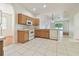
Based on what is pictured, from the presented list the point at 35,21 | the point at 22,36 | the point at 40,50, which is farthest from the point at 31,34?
the point at 40,50

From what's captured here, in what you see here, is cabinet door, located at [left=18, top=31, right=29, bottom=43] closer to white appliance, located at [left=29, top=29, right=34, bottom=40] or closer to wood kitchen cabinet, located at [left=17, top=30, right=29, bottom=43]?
wood kitchen cabinet, located at [left=17, top=30, right=29, bottom=43]

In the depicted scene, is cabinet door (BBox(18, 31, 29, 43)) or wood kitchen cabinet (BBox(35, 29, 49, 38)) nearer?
cabinet door (BBox(18, 31, 29, 43))

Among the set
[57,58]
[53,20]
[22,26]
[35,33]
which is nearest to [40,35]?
[35,33]

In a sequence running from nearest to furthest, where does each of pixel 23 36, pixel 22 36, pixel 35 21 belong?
pixel 22 36 → pixel 23 36 → pixel 35 21

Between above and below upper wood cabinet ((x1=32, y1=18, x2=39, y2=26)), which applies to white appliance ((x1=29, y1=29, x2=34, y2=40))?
below

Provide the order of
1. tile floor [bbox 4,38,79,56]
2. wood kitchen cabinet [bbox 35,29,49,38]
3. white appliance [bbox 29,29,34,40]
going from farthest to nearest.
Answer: wood kitchen cabinet [bbox 35,29,49,38]
white appliance [bbox 29,29,34,40]
tile floor [bbox 4,38,79,56]

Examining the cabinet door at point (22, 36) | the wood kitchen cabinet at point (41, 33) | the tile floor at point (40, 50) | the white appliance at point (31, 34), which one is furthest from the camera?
the wood kitchen cabinet at point (41, 33)

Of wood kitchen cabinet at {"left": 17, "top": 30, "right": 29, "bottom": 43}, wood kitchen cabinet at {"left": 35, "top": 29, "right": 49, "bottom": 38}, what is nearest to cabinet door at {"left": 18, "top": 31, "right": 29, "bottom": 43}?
wood kitchen cabinet at {"left": 17, "top": 30, "right": 29, "bottom": 43}

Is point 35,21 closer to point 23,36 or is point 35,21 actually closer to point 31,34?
point 31,34

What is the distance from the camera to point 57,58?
1606mm

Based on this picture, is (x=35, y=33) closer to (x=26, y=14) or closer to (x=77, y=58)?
(x=26, y=14)

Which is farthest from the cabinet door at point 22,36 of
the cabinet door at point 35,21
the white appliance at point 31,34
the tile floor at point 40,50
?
the cabinet door at point 35,21

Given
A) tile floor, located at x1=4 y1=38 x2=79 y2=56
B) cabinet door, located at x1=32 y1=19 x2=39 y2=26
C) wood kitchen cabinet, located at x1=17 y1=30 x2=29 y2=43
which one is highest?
cabinet door, located at x1=32 y1=19 x2=39 y2=26

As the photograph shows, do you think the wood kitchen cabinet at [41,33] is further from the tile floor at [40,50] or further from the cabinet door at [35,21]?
the tile floor at [40,50]
